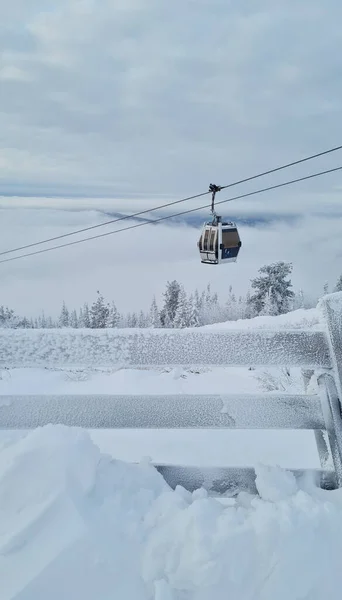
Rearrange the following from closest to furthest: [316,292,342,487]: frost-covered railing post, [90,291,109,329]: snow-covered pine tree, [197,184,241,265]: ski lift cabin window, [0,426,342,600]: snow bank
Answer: [0,426,342,600]: snow bank, [316,292,342,487]: frost-covered railing post, [197,184,241,265]: ski lift cabin window, [90,291,109,329]: snow-covered pine tree

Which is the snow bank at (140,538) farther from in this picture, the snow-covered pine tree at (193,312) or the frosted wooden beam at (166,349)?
the snow-covered pine tree at (193,312)

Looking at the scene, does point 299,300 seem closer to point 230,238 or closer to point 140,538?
point 230,238

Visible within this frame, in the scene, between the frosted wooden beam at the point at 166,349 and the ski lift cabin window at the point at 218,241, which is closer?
the frosted wooden beam at the point at 166,349

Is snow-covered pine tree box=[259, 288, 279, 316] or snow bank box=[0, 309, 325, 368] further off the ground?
snow bank box=[0, 309, 325, 368]

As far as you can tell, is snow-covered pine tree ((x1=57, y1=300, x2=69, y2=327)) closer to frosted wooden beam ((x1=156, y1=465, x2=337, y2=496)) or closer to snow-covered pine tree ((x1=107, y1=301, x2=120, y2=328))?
snow-covered pine tree ((x1=107, y1=301, x2=120, y2=328))

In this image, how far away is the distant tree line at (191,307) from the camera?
15.3 metres

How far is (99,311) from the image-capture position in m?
15.5

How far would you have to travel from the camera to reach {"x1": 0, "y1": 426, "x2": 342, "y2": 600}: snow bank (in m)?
0.55

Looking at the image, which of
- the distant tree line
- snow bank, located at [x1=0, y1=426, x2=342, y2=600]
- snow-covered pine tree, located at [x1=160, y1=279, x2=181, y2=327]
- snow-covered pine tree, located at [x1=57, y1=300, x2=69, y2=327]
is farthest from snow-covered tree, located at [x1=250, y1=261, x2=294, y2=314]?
snow bank, located at [x1=0, y1=426, x2=342, y2=600]

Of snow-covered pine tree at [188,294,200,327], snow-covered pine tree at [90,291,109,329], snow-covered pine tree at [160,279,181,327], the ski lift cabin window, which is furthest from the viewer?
snow-covered pine tree at [160,279,181,327]

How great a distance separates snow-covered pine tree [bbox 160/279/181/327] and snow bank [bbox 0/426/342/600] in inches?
605

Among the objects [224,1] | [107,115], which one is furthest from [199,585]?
[107,115]

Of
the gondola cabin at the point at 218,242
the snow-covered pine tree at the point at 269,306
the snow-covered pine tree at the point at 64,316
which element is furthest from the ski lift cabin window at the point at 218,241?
the snow-covered pine tree at the point at 64,316

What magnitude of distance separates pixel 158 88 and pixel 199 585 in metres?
18.9
